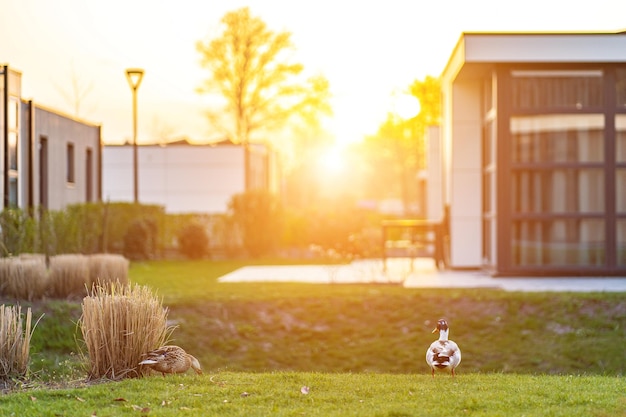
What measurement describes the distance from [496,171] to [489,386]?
9.33 metres

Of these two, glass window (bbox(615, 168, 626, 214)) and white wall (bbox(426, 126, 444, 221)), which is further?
white wall (bbox(426, 126, 444, 221))

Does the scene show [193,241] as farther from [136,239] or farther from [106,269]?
[106,269]

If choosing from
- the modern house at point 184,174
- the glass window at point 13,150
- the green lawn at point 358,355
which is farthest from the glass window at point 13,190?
the modern house at point 184,174

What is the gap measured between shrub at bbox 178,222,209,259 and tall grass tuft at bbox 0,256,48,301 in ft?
38.0

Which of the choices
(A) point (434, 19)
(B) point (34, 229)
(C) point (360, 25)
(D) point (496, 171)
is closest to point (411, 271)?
(D) point (496, 171)

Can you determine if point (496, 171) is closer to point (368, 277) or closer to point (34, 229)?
point (368, 277)

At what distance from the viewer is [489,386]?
7.00 meters

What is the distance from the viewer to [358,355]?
1114 cm

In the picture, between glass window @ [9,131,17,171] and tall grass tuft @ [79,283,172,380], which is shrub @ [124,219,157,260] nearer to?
glass window @ [9,131,17,171]

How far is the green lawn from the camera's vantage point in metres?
6.29

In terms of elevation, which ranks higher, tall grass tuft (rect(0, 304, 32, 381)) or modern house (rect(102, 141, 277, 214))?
modern house (rect(102, 141, 277, 214))

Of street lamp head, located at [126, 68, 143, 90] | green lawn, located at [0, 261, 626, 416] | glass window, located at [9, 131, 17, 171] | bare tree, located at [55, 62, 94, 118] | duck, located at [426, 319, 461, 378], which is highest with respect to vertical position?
bare tree, located at [55, 62, 94, 118]

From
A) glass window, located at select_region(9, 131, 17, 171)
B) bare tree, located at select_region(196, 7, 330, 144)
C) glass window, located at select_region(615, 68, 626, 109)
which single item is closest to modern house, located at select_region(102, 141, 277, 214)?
bare tree, located at select_region(196, 7, 330, 144)

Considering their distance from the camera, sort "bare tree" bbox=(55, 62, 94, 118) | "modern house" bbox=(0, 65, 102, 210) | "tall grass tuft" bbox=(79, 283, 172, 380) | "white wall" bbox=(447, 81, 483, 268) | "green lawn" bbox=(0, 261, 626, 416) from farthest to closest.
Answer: "bare tree" bbox=(55, 62, 94, 118) < "white wall" bbox=(447, 81, 483, 268) < "modern house" bbox=(0, 65, 102, 210) < "tall grass tuft" bbox=(79, 283, 172, 380) < "green lawn" bbox=(0, 261, 626, 416)
